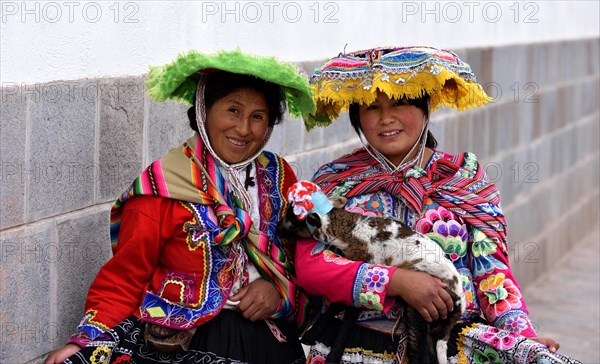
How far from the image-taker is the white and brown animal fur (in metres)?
3.22

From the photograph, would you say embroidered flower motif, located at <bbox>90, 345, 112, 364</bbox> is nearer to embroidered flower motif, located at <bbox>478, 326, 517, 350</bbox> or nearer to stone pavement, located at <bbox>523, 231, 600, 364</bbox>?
embroidered flower motif, located at <bbox>478, 326, 517, 350</bbox>

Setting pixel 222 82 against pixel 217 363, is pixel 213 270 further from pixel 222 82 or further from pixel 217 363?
pixel 222 82

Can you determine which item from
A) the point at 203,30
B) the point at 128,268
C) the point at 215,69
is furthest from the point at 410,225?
the point at 203,30

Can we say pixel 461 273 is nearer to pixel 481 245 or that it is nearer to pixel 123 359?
pixel 481 245

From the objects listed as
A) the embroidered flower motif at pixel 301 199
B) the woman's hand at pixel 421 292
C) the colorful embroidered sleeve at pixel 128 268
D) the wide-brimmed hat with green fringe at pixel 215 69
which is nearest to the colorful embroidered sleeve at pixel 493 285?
the woman's hand at pixel 421 292

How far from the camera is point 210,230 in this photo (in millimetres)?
3227

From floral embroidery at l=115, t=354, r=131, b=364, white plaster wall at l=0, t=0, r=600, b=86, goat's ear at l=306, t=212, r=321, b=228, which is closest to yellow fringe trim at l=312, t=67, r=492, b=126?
goat's ear at l=306, t=212, r=321, b=228

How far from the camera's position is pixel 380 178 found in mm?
3438

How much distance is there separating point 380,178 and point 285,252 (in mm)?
406

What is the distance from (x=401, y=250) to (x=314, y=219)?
11.5 inches

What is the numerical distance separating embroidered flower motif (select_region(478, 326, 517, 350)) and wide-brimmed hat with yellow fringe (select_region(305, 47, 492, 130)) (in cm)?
80

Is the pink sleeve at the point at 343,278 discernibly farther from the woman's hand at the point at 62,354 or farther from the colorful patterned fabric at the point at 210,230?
the woman's hand at the point at 62,354

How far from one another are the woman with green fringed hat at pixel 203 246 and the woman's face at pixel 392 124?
225 millimetres

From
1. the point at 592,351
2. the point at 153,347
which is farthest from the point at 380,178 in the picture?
the point at 592,351
